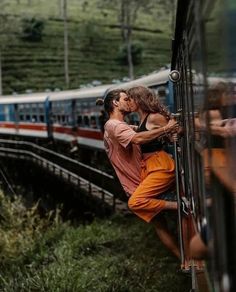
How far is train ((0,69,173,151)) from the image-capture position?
76.0 ft

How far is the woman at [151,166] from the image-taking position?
6316 mm

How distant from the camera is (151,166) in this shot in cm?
639

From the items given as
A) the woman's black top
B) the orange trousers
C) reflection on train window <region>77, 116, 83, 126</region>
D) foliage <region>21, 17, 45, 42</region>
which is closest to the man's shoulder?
the woman's black top

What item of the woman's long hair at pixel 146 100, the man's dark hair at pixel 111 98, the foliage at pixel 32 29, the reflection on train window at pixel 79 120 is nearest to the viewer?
the woman's long hair at pixel 146 100

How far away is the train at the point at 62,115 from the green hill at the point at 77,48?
22548 millimetres

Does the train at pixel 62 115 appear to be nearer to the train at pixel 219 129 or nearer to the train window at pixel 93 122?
the train window at pixel 93 122

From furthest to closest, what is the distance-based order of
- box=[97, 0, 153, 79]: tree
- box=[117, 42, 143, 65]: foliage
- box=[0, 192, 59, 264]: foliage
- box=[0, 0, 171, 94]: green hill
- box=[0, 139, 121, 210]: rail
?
box=[117, 42, 143, 65]: foliage → box=[97, 0, 153, 79]: tree → box=[0, 0, 171, 94]: green hill → box=[0, 139, 121, 210]: rail → box=[0, 192, 59, 264]: foliage

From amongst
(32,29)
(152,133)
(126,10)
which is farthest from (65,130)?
(32,29)

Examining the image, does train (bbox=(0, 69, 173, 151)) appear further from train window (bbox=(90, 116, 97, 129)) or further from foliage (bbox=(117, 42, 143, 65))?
foliage (bbox=(117, 42, 143, 65))

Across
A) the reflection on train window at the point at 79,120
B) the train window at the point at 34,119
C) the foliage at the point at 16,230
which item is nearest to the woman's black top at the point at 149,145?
the foliage at the point at 16,230

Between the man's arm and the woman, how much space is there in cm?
11

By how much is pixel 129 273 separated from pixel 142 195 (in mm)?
4485

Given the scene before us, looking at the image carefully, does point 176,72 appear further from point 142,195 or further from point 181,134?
point 142,195

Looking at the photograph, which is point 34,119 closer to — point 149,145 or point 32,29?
point 149,145
